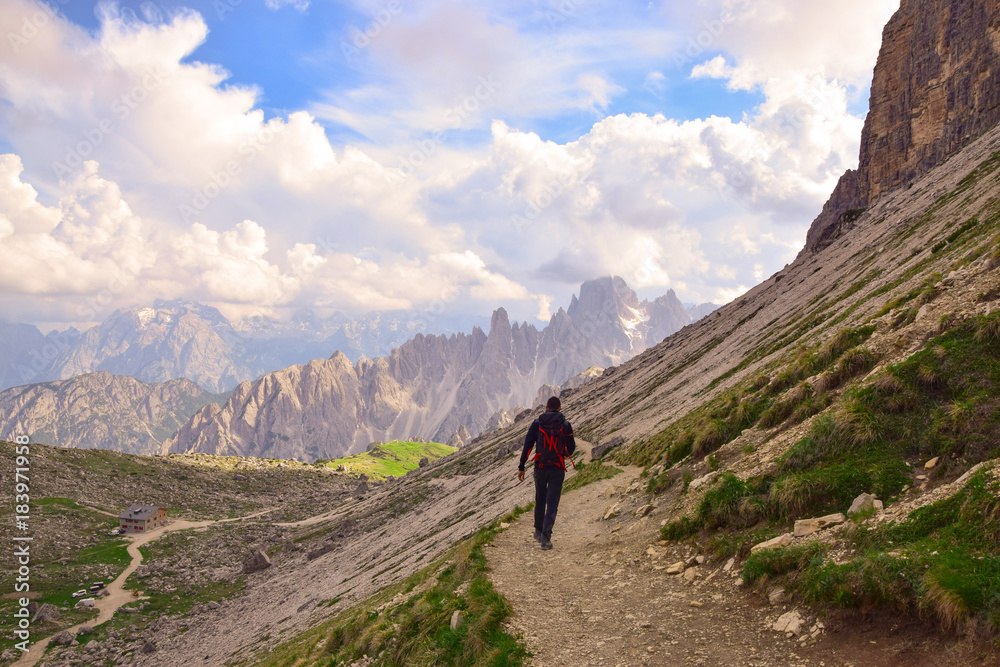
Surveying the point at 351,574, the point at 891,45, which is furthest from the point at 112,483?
the point at 891,45

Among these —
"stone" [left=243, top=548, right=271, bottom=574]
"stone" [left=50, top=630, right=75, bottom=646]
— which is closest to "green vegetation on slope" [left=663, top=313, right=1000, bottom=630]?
"stone" [left=50, top=630, right=75, bottom=646]

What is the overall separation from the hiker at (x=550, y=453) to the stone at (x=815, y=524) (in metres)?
6.44

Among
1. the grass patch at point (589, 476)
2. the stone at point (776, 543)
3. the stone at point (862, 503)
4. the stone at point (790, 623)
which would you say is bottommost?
the grass patch at point (589, 476)

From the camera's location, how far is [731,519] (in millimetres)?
11852

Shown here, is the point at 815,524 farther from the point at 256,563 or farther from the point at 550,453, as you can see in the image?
the point at 256,563

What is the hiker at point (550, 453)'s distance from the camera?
595 inches

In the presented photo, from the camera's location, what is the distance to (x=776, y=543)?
9.81 meters

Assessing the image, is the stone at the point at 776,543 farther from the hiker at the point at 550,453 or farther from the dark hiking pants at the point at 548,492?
the dark hiking pants at the point at 548,492

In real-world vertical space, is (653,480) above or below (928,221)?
below

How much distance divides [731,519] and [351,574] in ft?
168

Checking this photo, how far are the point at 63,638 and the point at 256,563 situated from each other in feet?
89.4

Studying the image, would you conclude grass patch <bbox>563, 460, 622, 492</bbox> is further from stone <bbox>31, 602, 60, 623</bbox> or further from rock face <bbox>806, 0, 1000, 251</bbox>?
rock face <bbox>806, 0, 1000, 251</bbox>

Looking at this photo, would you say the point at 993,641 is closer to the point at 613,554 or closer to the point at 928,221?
the point at 613,554

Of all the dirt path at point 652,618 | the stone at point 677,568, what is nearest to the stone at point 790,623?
the dirt path at point 652,618
